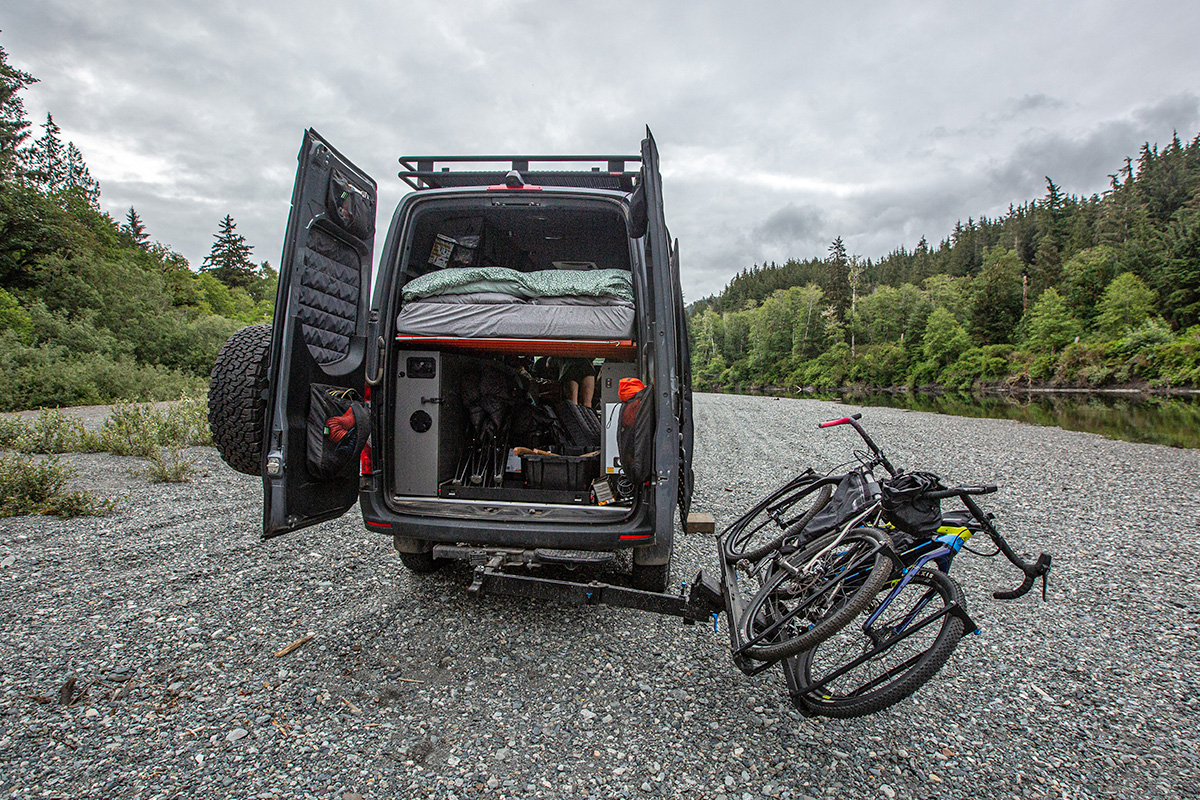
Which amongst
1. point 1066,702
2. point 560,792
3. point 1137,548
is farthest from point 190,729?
point 1137,548

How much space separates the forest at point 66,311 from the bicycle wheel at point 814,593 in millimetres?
14264

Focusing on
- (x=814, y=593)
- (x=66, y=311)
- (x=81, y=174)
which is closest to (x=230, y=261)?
(x=81, y=174)

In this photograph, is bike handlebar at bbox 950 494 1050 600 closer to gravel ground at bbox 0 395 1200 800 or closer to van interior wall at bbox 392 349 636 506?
gravel ground at bbox 0 395 1200 800

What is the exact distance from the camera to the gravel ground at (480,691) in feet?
6.50

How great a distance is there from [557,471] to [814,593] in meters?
1.89

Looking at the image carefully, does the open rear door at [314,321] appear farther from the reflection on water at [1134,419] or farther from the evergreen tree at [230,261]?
the evergreen tree at [230,261]

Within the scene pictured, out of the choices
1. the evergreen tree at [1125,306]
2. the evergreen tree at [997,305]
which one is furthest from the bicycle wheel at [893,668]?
the evergreen tree at [997,305]

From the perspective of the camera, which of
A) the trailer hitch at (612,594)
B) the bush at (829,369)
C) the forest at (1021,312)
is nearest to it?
the trailer hitch at (612,594)

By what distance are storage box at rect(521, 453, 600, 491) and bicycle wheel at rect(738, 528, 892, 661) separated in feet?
4.84

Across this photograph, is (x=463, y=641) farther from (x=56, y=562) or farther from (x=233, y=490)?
(x=233, y=490)

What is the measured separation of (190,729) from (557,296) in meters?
2.44

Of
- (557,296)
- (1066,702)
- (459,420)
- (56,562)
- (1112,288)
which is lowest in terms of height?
(1066,702)

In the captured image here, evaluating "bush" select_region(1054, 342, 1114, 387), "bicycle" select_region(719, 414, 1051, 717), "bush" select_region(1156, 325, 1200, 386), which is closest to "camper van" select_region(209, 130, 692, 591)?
"bicycle" select_region(719, 414, 1051, 717)

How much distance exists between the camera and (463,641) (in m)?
2.92
